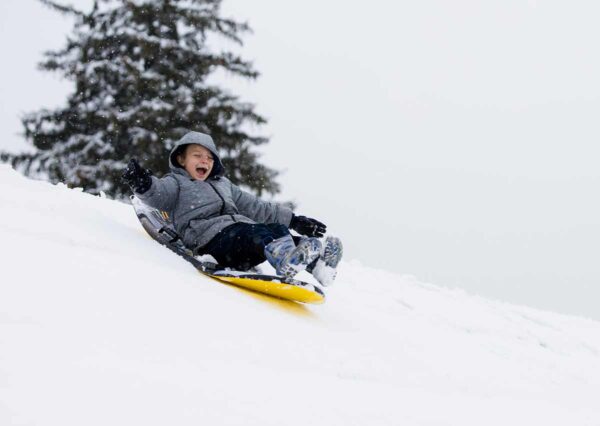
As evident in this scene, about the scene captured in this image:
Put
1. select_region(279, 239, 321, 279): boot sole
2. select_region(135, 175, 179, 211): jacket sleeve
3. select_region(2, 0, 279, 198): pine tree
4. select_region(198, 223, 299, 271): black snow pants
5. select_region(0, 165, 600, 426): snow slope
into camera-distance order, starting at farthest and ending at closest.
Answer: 1. select_region(2, 0, 279, 198): pine tree
2. select_region(135, 175, 179, 211): jacket sleeve
3. select_region(198, 223, 299, 271): black snow pants
4. select_region(279, 239, 321, 279): boot sole
5. select_region(0, 165, 600, 426): snow slope

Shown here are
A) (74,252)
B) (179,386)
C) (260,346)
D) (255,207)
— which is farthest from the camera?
(255,207)

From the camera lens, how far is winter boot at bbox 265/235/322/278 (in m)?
4.01

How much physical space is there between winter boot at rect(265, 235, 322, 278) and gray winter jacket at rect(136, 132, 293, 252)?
60 cm

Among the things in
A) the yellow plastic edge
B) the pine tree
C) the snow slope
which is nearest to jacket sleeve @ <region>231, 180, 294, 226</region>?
the snow slope

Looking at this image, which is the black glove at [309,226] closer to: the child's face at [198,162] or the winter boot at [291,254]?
the child's face at [198,162]

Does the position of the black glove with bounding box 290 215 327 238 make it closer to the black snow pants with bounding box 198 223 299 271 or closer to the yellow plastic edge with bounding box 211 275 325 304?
the black snow pants with bounding box 198 223 299 271

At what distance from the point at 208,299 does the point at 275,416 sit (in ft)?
4.43

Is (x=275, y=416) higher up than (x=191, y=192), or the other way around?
(x=191, y=192)

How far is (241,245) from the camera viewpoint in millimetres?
4336

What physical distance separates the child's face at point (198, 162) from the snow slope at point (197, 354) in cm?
70

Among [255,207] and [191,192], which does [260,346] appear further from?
[255,207]

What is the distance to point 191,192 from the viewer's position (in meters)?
4.84

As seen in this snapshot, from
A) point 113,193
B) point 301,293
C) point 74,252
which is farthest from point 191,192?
point 113,193

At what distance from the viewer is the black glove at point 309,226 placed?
5.11 metres
